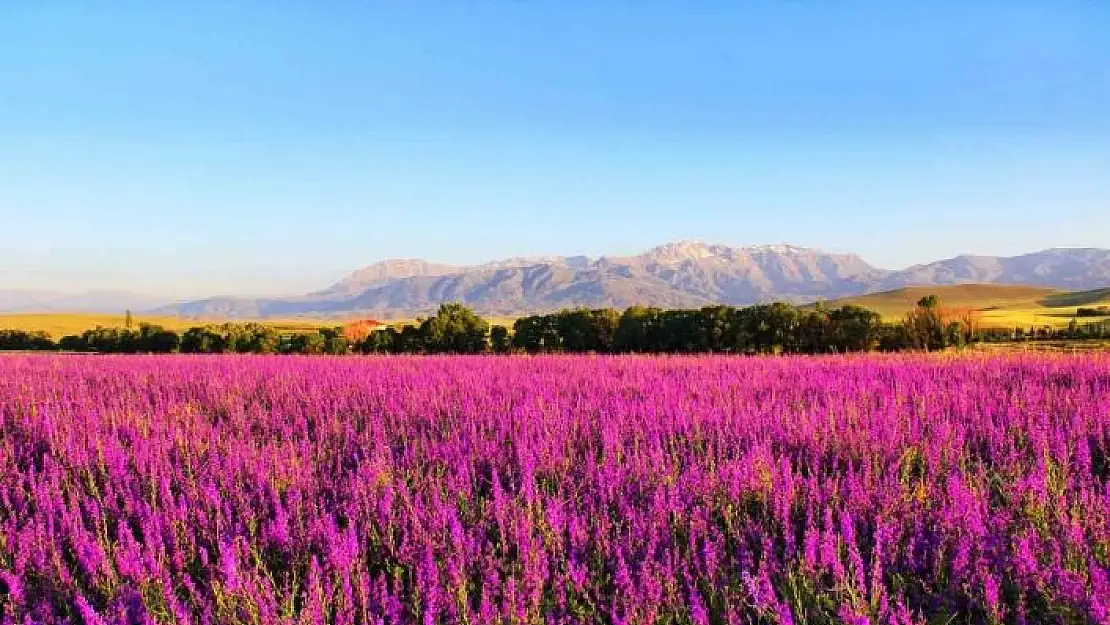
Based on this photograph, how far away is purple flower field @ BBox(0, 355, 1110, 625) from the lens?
2467 mm

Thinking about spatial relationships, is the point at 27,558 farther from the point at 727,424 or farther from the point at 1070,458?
the point at 1070,458

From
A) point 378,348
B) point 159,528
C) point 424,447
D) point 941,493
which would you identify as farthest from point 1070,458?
point 378,348

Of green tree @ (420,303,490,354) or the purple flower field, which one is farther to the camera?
green tree @ (420,303,490,354)

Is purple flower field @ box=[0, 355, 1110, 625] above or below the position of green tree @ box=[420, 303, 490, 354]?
below

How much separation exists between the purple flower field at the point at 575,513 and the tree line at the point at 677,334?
10.8m

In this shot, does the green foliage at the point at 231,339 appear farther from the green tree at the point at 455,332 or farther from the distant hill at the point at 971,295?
the distant hill at the point at 971,295

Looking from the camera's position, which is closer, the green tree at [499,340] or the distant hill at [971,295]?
the green tree at [499,340]

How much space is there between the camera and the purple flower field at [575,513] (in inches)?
97.1

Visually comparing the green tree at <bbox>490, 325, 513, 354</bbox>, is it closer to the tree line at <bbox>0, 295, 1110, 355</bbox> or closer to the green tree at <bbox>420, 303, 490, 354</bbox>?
the tree line at <bbox>0, 295, 1110, 355</bbox>

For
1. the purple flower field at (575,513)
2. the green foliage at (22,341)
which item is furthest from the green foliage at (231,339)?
the purple flower field at (575,513)

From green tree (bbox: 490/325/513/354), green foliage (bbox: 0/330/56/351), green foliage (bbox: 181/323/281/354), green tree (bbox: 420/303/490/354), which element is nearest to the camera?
green tree (bbox: 490/325/513/354)

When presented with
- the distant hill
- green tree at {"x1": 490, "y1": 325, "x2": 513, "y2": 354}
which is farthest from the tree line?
the distant hill

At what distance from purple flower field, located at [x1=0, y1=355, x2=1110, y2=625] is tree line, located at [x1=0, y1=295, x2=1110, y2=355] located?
1082 cm

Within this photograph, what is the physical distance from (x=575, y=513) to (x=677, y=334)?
15.3 meters
